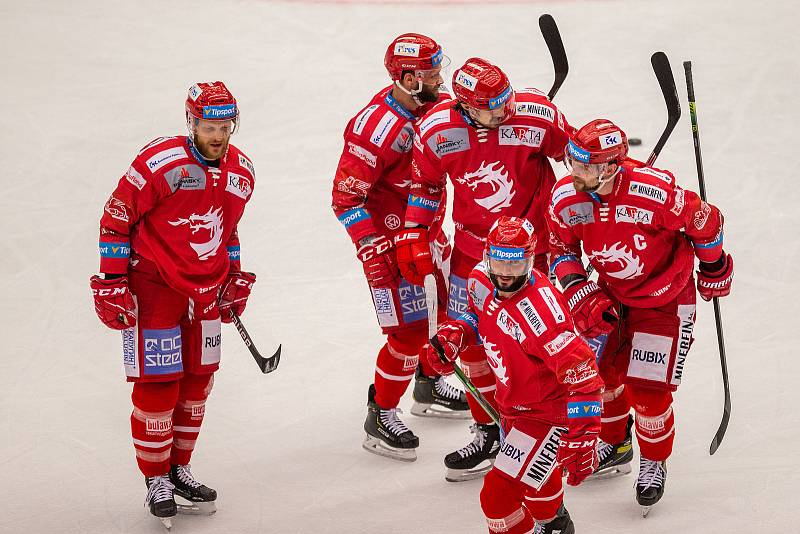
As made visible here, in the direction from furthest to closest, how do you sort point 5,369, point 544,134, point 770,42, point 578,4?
point 578,4 < point 770,42 < point 5,369 < point 544,134

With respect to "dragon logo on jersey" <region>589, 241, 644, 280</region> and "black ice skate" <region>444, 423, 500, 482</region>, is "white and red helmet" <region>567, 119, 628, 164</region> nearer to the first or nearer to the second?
"dragon logo on jersey" <region>589, 241, 644, 280</region>

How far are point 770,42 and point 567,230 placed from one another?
497 cm

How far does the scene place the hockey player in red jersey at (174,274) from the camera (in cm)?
426

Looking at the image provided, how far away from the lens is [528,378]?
3895 mm

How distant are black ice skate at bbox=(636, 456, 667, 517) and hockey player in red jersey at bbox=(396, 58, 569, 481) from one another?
2.14ft

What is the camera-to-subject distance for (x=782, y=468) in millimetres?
4711

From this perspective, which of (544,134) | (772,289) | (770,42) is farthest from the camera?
(770,42)

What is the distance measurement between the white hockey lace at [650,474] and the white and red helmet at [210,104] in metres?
1.91

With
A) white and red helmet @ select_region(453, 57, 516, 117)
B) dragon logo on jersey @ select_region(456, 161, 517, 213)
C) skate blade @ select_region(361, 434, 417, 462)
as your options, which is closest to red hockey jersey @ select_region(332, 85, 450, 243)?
dragon logo on jersey @ select_region(456, 161, 517, 213)

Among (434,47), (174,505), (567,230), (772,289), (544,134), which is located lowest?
(174,505)

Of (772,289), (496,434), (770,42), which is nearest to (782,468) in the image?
(496,434)

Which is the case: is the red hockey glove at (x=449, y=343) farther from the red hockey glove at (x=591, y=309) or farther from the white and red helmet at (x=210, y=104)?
the white and red helmet at (x=210, y=104)

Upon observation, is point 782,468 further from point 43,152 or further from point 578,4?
point 578,4

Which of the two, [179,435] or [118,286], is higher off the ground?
[118,286]
